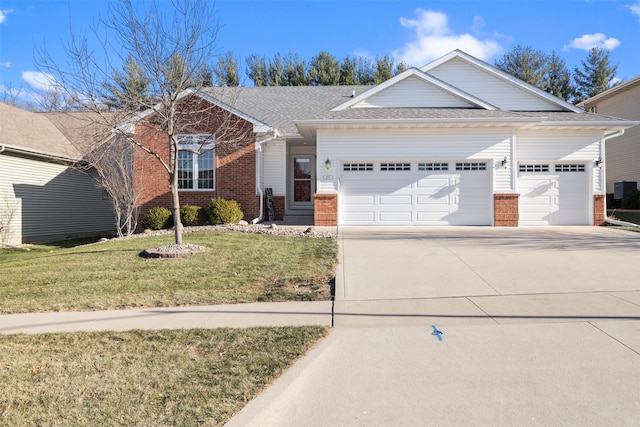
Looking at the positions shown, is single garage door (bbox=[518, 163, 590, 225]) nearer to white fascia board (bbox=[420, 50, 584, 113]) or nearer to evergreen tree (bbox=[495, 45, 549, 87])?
white fascia board (bbox=[420, 50, 584, 113])

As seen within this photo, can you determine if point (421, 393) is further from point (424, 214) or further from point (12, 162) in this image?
point (12, 162)

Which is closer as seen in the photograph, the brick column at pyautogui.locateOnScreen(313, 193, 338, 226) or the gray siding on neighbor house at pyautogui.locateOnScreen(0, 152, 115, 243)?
the brick column at pyautogui.locateOnScreen(313, 193, 338, 226)

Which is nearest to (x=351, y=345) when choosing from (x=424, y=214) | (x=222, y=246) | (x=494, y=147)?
(x=222, y=246)

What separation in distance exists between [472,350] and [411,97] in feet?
40.9

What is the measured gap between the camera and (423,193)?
14.3 metres

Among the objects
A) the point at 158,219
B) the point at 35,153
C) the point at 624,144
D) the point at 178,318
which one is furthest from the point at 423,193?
the point at 624,144

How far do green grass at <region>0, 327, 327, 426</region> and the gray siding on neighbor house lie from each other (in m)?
12.7

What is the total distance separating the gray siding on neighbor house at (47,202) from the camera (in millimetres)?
14859

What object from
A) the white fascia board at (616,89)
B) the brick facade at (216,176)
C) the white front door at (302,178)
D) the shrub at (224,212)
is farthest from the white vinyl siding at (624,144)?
the shrub at (224,212)

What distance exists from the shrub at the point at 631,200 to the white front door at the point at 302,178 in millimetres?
14961

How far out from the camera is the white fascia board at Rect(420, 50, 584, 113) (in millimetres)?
15820

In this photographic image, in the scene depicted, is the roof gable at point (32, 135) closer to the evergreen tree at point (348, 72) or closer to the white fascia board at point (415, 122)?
the white fascia board at point (415, 122)

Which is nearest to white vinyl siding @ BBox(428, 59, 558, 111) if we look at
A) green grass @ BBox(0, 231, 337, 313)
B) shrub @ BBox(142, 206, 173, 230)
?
green grass @ BBox(0, 231, 337, 313)

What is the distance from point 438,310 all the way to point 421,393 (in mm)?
2288
